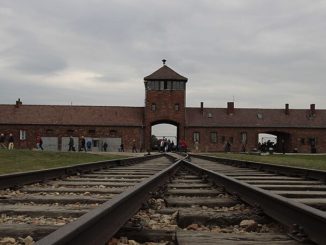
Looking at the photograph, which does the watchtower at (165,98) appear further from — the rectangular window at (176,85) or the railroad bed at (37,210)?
the railroad bed at (37,210)

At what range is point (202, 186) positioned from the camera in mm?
7801

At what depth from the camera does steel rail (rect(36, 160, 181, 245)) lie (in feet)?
8.35

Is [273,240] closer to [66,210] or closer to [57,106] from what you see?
[66,210]

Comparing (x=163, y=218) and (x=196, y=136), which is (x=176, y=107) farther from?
(x=163, y=218)

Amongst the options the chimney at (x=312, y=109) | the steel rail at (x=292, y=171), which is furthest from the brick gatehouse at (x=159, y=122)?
the steel rail at (x=292, y=171)

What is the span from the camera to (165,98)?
71.6 metres

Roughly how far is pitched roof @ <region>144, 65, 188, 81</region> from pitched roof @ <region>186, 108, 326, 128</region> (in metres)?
5.83

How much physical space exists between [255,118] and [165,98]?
1401cm

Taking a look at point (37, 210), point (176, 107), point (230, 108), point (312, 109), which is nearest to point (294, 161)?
point (37, 210)

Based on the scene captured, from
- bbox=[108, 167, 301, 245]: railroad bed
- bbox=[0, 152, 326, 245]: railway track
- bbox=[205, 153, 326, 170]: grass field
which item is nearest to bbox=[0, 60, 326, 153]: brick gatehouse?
bbox=[205, 153, 326, 170]: grass field

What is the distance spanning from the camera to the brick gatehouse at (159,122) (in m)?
70.0

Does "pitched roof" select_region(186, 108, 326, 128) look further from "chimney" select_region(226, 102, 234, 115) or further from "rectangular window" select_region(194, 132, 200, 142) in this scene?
"rectangular window" select_region(194, 132, 200, 142)

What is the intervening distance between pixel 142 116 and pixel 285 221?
68.4 meters

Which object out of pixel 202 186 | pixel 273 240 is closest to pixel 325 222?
pixel 273 240
